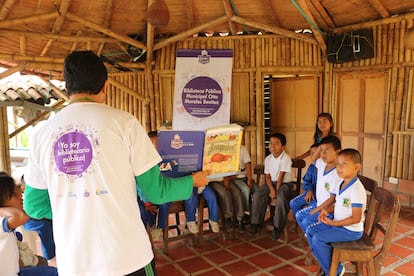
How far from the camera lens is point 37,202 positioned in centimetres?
141

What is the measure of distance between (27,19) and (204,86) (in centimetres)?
283

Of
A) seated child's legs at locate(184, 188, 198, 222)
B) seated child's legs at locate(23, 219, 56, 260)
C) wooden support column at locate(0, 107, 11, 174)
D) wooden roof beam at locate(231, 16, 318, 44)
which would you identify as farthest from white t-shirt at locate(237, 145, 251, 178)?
wooden support column at locate(0, 107, 11, 174)

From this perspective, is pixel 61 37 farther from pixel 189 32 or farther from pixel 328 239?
pixel 328 239

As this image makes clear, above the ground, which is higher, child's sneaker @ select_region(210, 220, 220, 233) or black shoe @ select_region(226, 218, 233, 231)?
child's sneaker @ select_region(210, 220, 220, 233)

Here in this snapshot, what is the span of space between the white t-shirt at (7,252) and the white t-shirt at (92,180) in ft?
2.33

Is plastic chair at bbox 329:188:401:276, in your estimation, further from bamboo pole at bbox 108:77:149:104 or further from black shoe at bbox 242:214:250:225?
bamboo pole at bbox 108:77:149:104

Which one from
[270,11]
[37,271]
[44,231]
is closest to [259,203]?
[44,231]

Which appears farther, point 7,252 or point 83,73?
point 7,252

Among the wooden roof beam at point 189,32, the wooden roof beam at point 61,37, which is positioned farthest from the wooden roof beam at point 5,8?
the wooden roof beam at point 189,32

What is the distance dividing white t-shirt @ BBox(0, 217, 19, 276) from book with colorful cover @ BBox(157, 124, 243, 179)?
947 millimetres

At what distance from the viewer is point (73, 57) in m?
1.29

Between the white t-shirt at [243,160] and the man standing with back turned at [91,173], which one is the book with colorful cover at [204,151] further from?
the white t-shirt at [243,160]

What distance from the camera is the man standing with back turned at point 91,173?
127 cm

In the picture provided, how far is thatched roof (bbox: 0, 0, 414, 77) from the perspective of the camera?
16.3ft
